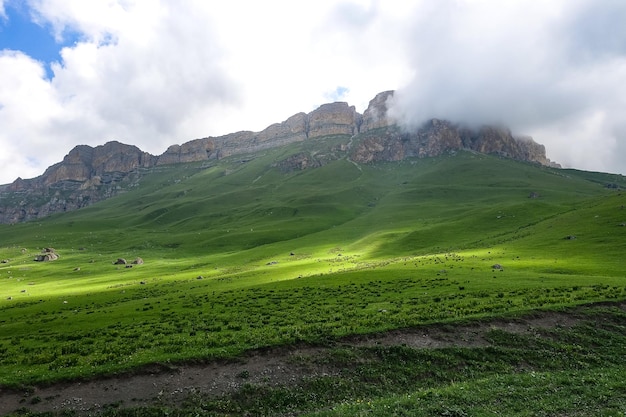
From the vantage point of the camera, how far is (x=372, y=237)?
5359 inches

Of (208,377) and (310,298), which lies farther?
(310,298)

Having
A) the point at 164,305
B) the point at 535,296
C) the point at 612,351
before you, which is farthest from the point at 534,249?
the point at 164,305

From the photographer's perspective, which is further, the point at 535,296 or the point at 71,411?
the point at 535,296

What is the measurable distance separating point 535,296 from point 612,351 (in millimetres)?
13633

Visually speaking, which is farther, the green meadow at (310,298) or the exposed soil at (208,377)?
the green meadow at (310,298)

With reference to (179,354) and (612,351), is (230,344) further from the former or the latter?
(612,351)

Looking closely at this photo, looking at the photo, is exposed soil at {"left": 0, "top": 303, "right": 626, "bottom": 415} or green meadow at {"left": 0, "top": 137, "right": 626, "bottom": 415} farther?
green meadow at {"left": 0, "top": 137, "right": 626, "bottom": 415}

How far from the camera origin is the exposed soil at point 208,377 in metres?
22.1

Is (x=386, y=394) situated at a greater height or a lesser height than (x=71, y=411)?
lesser

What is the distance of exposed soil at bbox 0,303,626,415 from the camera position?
22.1 metres

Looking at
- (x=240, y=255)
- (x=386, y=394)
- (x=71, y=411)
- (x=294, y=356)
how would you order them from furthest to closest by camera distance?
(x=240, y=255) → (x=294, y=356) → (x=386, y=394) → (x=71, y=411)

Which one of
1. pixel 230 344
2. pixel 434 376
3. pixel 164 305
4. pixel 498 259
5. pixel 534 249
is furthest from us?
pixel 534 249

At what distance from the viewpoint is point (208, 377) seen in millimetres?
24734

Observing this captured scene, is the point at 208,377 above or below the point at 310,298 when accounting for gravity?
above
